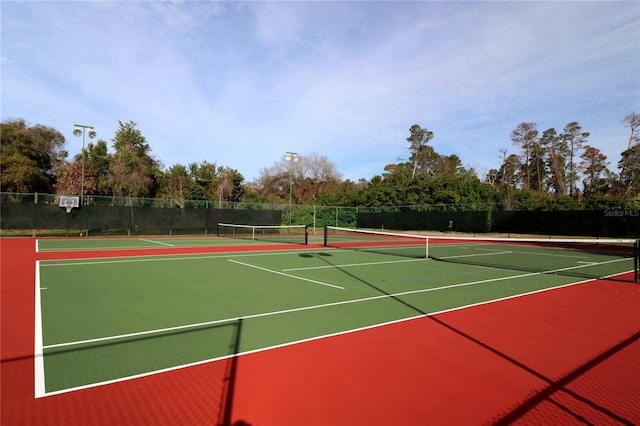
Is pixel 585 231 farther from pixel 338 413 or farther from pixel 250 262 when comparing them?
pixel 338 413

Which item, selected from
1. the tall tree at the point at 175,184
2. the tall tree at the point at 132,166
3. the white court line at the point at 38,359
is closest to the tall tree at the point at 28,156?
the tall tree at the point at 132,166

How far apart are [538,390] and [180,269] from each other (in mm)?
9985

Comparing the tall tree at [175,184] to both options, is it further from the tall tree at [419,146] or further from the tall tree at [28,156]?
the tall tree at [419,146]

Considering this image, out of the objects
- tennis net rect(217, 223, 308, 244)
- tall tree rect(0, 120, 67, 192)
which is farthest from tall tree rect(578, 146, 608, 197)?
tall tree rect(0, 120, 67, 192)

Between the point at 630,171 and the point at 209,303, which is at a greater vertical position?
the point at 630,171

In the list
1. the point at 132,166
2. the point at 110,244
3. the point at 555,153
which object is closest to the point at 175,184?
the point at 132,166

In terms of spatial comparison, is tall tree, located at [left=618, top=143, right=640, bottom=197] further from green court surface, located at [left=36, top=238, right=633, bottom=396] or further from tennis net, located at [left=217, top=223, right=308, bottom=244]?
green court surface, located at [left=36, top=238, right=633, bottom=396]

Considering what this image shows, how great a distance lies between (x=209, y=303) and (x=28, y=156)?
3924 cm

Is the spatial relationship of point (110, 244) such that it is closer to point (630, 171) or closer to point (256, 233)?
point (256, 233)

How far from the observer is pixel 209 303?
7.01 m

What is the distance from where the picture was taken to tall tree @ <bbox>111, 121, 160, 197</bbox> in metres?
37.4

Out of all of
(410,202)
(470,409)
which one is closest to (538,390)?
(470,409)

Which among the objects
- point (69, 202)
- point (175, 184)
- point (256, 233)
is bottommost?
point (256, 233)

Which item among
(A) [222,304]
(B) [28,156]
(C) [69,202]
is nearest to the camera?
(A) [222,304]
